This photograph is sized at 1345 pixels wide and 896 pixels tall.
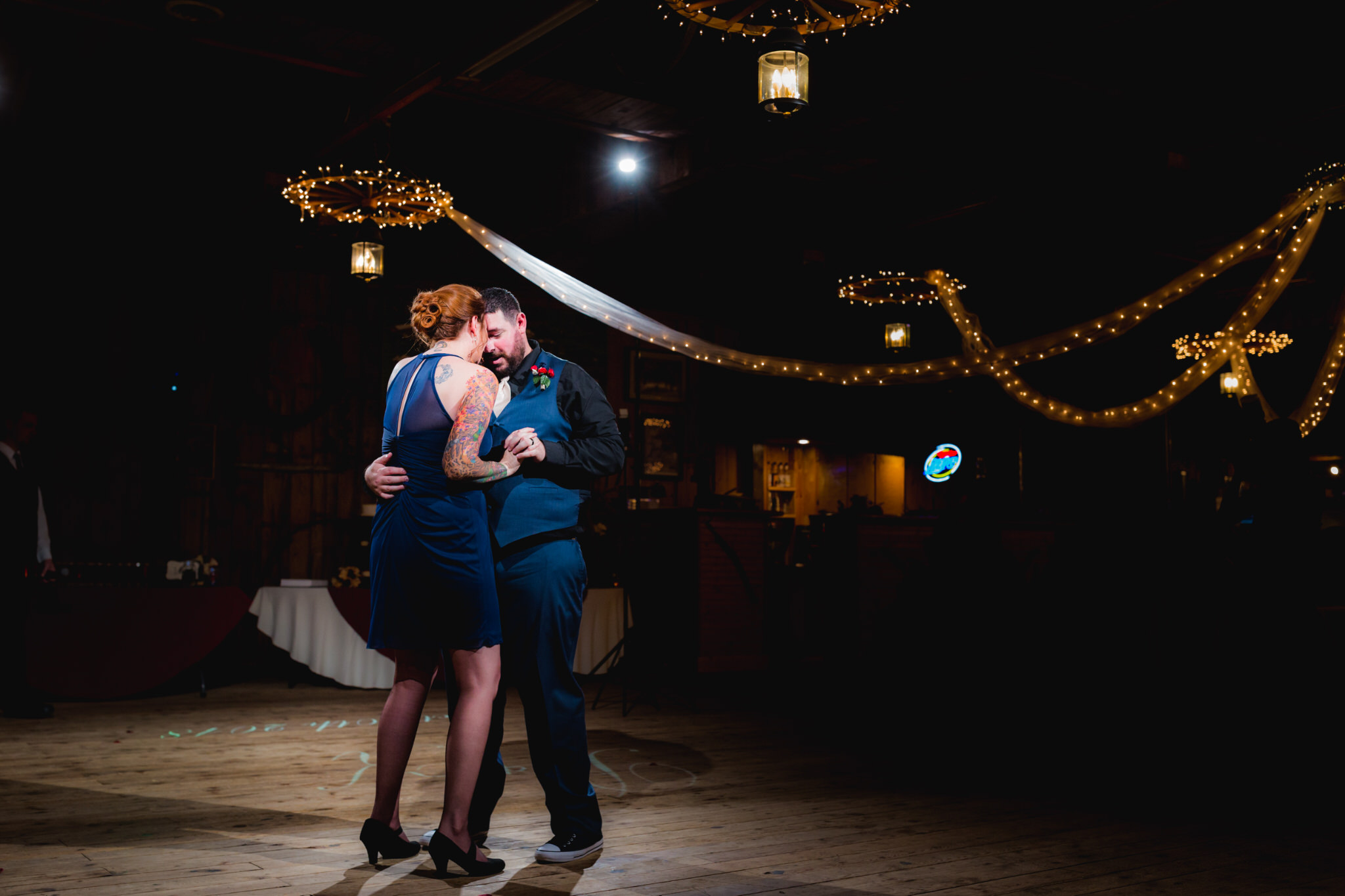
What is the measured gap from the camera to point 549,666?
2.88 m

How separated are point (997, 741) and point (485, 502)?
345cm

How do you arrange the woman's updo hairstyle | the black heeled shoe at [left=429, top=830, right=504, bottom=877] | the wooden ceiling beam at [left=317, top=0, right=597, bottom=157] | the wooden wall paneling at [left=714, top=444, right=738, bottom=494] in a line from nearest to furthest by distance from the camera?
the black heeled shoe at [left=429, top=830, right=504, bottom=877] → the woman's updo hairstyle → the wooden ceiling beam at [left=317, top=0, right=597, bottom=157] → the wooden wall paneling at [left=714, top=444, right=738, bottom=494]

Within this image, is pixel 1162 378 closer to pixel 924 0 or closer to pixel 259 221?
pixel 924 0

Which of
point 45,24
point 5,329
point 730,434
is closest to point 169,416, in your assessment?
point 5,329

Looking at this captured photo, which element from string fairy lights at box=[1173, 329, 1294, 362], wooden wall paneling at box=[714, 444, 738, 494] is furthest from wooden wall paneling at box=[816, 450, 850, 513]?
string fairy lights at box=[1173, 329, 1294, 362]

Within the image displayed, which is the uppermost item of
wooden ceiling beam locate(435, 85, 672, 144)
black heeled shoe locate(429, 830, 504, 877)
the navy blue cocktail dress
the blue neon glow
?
wooden ceiling beam locate(435, 85, 672, 144)

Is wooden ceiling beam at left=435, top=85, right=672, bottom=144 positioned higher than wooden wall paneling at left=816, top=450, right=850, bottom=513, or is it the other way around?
wooden ceiling beam at left=435, top=85, right=672, bottom=144

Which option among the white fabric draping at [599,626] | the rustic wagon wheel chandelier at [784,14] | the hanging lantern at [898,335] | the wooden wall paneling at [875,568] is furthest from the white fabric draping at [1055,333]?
the hanging lantern at [898,335]

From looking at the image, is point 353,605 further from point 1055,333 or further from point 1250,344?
point 1250,344

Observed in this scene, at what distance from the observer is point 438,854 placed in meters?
2.62

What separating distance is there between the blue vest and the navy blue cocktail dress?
0.16 m

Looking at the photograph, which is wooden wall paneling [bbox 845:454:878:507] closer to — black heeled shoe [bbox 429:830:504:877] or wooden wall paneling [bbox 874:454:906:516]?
wooden wall paneling [bbox 874:454:906:516]

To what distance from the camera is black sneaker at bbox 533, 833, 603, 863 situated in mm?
2820

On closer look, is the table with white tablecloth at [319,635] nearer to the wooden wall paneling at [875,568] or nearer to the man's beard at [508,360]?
the wooden wall paneling at [875,568]
